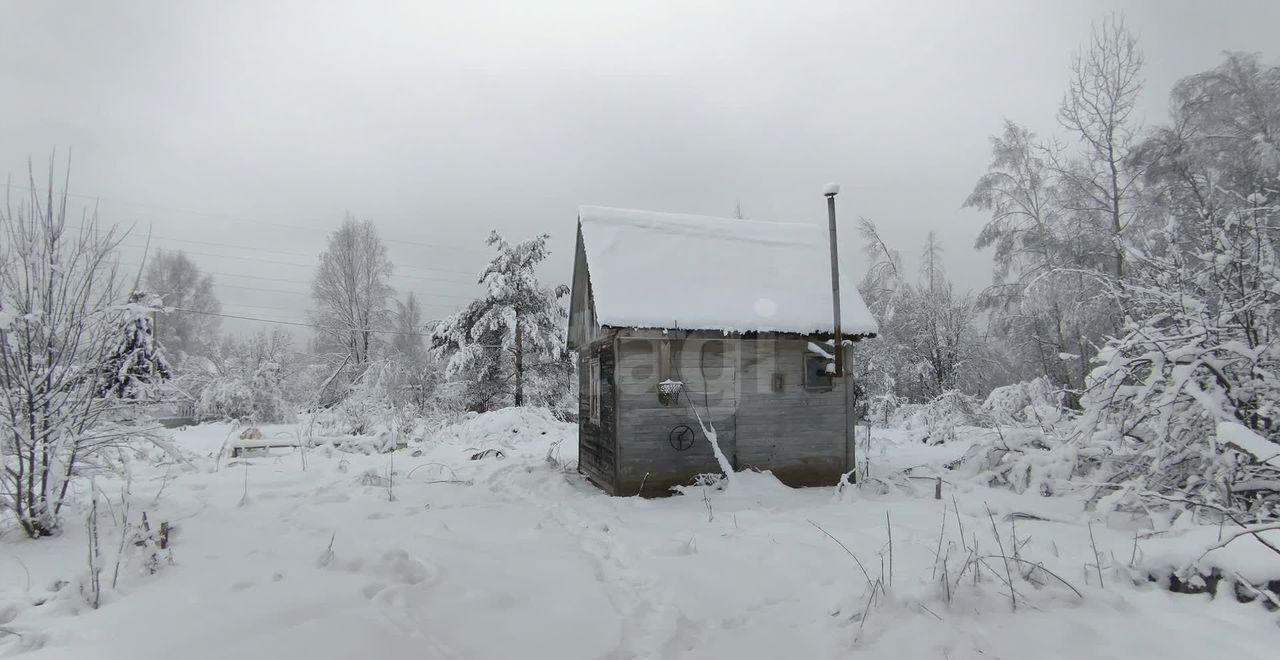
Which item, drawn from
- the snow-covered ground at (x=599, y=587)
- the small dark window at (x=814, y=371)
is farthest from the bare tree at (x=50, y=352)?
the small dark window at (x=814, y=371)

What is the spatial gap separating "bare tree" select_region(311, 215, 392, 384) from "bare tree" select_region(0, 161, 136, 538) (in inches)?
797

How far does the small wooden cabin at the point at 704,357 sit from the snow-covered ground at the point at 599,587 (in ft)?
5.46

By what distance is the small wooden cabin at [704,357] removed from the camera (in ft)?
28.2

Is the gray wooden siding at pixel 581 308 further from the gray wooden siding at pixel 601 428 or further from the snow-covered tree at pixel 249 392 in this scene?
the snow-covered tree at pixel 249 392

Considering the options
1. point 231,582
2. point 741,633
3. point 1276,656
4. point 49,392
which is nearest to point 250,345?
point 49,392

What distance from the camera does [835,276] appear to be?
907 centimetres

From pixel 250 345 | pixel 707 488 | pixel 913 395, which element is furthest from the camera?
pixel 250 345

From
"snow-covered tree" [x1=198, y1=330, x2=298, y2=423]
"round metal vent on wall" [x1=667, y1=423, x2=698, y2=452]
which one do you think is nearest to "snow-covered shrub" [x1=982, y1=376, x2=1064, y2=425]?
"round metal vent on wall" [x1=667, y1=423, x2=698, y2=452]

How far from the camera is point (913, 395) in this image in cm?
2566

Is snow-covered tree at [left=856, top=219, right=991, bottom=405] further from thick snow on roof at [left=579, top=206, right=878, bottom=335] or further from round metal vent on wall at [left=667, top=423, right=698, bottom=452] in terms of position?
round metal vent on wall at [left=667, top=423, right=698, bottom=452]

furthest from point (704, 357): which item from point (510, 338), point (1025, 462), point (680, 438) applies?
point (510, 338)

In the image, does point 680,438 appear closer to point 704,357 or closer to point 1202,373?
point 704,357

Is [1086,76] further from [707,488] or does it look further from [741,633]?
[741,633]

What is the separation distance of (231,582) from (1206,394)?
775 cm
